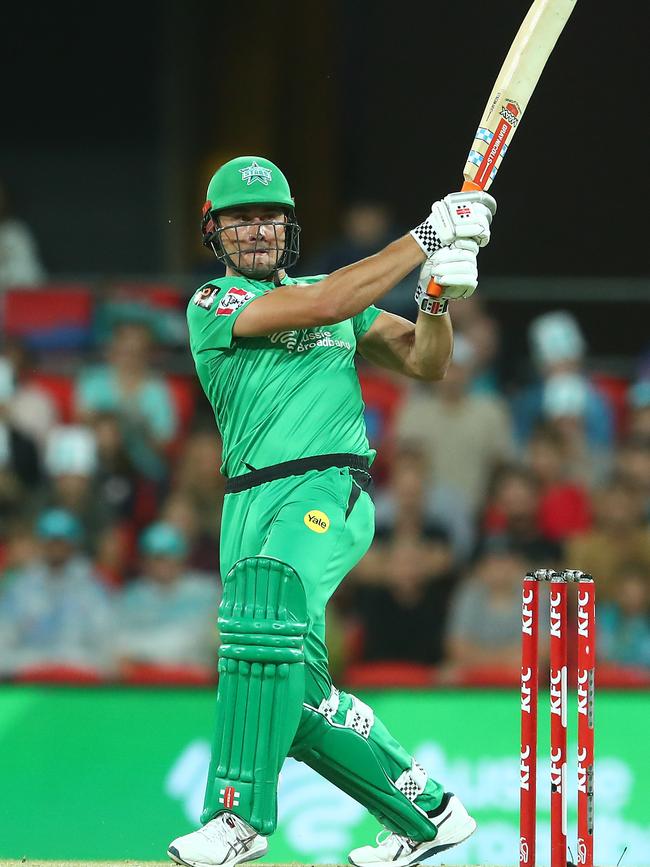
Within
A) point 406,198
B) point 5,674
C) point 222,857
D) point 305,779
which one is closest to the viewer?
point 222,857

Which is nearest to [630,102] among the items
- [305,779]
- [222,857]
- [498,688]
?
[498,688]

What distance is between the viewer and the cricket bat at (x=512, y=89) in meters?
4.66

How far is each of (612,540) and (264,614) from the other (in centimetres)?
422

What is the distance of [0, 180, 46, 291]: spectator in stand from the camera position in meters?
9.41

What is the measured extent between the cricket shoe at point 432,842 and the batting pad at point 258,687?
24.0 inches

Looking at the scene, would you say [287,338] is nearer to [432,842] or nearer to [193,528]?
[432,842]

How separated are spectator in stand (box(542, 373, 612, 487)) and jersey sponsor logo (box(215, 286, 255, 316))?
429cm

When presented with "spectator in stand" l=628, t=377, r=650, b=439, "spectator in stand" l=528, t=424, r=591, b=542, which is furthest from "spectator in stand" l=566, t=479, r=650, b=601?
"spectator in stand" l=628, t=377, r=650, b=439

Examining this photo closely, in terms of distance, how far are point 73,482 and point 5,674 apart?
1.21 metres

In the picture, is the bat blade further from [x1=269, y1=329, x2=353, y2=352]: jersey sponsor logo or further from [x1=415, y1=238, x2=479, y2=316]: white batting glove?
[x1=269, y1=329, x2=353, y2=352]: jersey sponsor logo

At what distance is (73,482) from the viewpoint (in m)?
8.30

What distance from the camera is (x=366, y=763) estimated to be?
4.50m

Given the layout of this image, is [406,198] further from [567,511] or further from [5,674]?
[5,674]

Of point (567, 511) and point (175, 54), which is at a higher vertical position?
point (175, 54)
